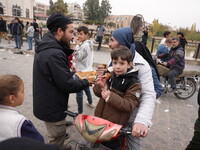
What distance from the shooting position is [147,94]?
155 centimetres

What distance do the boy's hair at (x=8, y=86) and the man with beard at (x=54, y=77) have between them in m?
0.45

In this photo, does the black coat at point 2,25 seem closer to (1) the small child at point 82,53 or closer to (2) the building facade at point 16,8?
(1) the small child at point 82,53

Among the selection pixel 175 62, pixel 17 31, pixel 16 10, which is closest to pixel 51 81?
pixel 175 62

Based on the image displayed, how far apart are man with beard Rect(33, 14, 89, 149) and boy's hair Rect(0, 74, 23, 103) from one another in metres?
0.45

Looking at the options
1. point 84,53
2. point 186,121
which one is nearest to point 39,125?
point 84,53

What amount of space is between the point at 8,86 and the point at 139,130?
120 centimetres

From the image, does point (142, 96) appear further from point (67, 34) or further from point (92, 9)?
point (92, 9)

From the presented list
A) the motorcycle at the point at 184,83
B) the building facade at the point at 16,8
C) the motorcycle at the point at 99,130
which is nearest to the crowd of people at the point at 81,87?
the motorcycle at the point at 99,130

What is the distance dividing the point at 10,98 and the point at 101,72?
36.6 inches

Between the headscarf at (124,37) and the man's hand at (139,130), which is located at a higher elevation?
the headscarf at (124,37)

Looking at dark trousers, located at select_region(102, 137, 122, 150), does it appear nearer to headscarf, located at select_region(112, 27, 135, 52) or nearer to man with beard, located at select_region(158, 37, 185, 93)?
headscarf, located at select_region(112, 27, 135, 52)

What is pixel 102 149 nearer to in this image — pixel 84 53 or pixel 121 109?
pixel 121 109

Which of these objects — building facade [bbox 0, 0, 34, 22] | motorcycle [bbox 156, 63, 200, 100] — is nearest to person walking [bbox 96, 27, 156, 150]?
motorcycle [bbox 156, 63, 200, 100]

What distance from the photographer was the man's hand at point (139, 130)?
1.32 m
